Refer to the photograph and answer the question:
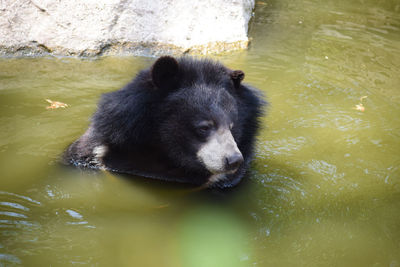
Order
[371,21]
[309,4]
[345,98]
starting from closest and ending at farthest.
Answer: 1. [345,98]
2. [371,21]
3. [309,4]

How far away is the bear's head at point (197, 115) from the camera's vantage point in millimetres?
3473

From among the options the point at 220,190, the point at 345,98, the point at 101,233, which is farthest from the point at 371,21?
the point at 101,233

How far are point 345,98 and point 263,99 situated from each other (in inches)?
97.5

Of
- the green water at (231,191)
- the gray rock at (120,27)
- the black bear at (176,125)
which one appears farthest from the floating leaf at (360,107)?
the gray rock at (120,27)

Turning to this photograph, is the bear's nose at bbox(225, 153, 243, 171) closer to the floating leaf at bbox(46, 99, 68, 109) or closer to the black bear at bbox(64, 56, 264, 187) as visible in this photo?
the black bear at bbox(64, 56, 264, 187)

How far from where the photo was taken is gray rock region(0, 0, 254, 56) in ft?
22.6

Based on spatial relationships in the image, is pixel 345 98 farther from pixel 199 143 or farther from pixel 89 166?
pixel 89 166

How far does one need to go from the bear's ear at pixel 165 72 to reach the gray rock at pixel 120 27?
12.3 ft

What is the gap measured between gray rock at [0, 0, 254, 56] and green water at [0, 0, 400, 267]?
33 cm

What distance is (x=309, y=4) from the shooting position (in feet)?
37.5

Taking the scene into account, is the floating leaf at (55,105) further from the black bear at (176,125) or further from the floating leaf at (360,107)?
the floating leaf at (360,107)

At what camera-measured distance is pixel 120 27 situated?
23.9 feet

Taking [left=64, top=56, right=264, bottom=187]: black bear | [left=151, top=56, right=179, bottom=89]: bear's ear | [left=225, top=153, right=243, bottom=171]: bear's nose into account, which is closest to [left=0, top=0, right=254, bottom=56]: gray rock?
[left=64, top=56, right=264, bottom=187]: black bear

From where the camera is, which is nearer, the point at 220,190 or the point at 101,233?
the point at 101,233
